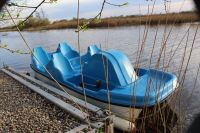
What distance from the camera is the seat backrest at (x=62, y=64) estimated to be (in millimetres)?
8719

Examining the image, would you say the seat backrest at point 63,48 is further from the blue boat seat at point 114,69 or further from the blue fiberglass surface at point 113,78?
the blue boat seat at point 114,69

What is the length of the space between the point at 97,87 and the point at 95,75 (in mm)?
438

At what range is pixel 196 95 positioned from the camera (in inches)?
357

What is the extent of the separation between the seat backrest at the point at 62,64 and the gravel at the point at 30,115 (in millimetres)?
1281

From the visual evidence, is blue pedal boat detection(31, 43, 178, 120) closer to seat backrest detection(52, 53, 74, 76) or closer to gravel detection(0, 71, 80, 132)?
seat backrest detection(52, 53, 74, 76)

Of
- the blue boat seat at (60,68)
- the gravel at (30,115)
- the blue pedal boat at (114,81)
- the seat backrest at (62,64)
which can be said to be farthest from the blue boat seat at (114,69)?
the gravel at (30,115)

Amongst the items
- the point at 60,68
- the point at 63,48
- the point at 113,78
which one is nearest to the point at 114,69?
the point at 113,78

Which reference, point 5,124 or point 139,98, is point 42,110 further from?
point 139,98

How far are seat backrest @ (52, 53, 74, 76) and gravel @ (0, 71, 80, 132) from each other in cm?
128

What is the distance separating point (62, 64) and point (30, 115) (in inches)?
126

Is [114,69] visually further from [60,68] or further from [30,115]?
[30,115]

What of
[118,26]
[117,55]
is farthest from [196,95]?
[118,26]

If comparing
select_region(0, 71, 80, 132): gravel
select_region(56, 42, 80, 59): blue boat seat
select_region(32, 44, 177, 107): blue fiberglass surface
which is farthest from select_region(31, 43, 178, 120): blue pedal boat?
select_region(56, 42, 80, 59): blue boat seat

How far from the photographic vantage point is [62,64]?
895 cm
